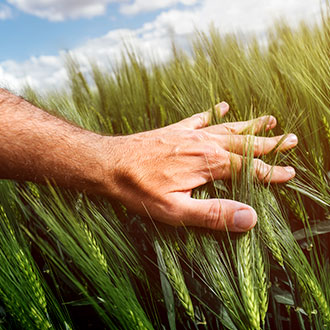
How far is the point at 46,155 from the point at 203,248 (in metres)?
0.39

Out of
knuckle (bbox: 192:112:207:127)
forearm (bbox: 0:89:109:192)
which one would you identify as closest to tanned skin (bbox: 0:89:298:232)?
forearm (bbox: 0:89:109:192)

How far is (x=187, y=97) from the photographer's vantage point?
101 cm

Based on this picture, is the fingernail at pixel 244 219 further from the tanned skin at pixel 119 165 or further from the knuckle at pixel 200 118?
the knuckle at pixel 200 118

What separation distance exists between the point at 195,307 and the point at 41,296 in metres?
0.29

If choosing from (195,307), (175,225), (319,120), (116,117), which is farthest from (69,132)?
(116,117)

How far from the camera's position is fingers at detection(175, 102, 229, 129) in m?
0.90

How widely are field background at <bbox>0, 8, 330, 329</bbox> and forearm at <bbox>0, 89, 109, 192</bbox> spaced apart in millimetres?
41

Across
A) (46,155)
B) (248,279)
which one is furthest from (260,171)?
(46,155)

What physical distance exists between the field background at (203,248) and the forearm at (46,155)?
0.13 feet

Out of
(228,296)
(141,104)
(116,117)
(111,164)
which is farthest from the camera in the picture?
(116,117)

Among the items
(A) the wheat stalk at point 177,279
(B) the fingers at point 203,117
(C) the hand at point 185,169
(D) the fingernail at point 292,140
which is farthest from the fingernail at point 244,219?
(B) the fingers at point 203,117

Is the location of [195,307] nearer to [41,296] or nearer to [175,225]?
[175,225]

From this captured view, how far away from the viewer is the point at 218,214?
2.12ft

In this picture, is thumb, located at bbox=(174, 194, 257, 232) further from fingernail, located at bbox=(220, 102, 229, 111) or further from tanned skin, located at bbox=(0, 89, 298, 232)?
fingernail, located at bbox=(220, 102, 229, 111)
